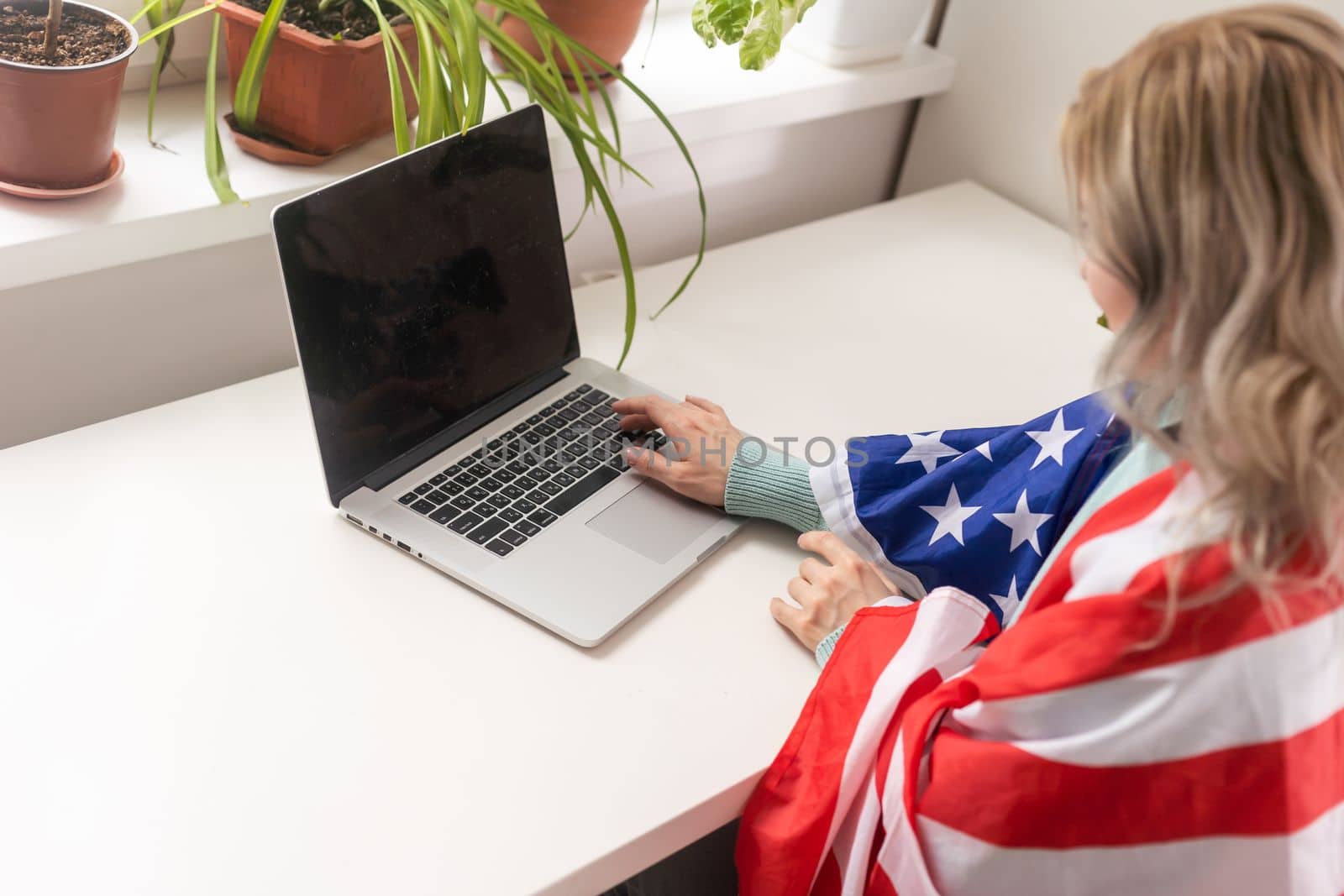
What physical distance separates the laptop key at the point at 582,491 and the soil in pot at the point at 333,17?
1.39 ft

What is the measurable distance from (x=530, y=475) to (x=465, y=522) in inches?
3.1

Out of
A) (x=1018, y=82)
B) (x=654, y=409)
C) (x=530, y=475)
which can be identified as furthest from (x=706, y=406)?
(x=1018, y=82)

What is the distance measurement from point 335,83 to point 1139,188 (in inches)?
26.8

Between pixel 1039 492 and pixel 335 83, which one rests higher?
pixel 335 83

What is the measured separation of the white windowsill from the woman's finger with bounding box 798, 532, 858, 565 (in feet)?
1.61

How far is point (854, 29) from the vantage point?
4.42ft

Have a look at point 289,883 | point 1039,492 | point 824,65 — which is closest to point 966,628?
point 1039,492

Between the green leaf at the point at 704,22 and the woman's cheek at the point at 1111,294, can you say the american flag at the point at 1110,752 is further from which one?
the green leaf at the point at 704,22

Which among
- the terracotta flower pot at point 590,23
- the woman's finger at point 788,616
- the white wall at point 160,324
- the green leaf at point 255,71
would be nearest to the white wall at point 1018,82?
the white wall at point 160,324

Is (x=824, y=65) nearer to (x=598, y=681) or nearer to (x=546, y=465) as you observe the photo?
(x=546, y=465)

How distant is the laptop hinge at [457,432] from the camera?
2.75 ft

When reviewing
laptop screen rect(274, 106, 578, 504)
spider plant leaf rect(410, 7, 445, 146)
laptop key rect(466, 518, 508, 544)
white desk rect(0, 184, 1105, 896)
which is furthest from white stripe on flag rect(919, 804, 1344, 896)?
spider plant leaf rect(410, 7, 445, 146)

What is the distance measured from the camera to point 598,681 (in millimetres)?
718

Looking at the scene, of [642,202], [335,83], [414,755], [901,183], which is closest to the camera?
A: [414,755]
